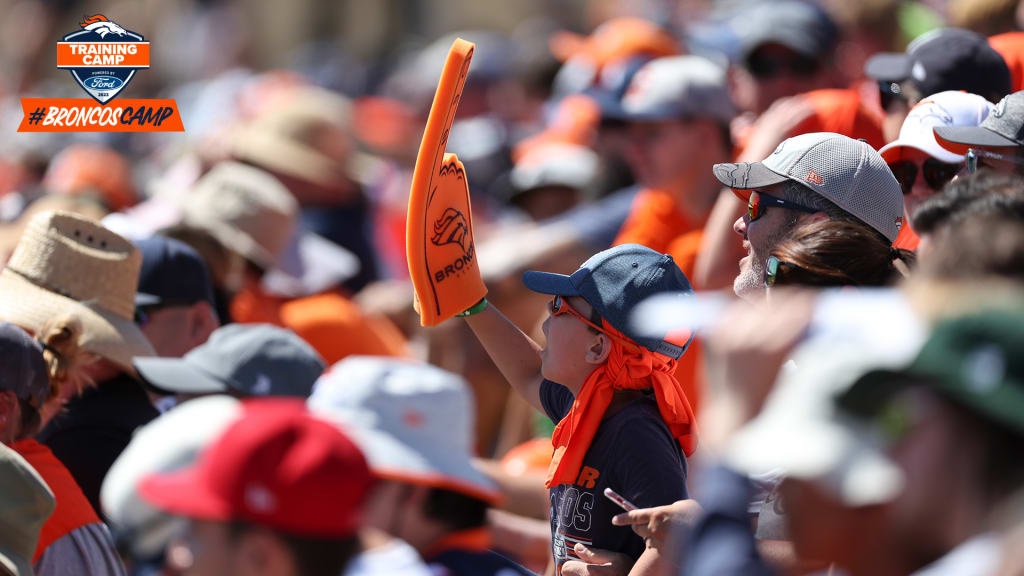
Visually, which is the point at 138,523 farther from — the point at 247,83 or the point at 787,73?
the point at 247,83

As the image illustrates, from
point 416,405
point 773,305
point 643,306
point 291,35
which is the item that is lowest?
point 291,35

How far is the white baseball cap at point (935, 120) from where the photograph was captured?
354 centimetres

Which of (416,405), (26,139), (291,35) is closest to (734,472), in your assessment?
(416,405)

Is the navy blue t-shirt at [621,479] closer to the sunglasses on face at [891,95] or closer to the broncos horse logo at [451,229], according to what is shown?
the broncos horse logo at [451,229]

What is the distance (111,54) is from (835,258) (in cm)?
328

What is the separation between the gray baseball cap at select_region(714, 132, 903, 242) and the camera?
3131 mm

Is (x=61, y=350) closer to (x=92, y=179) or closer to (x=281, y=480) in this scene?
(x=281, y=480)

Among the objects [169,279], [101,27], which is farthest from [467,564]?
[101,27]

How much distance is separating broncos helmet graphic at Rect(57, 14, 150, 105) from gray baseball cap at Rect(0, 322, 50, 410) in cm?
196

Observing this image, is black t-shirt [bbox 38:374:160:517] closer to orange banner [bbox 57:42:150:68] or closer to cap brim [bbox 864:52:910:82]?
orange banner [bbox 57:42:150:68]

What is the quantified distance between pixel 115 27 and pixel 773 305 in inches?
148

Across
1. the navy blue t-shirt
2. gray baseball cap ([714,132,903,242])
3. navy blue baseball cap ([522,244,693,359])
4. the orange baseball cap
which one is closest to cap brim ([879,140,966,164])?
gray baseball cap ([714,132,903,242])

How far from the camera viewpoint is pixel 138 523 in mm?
2236

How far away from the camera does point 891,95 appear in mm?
4199
